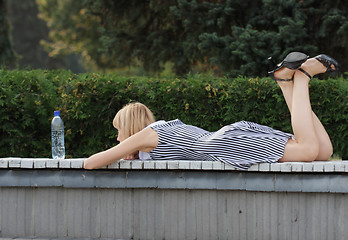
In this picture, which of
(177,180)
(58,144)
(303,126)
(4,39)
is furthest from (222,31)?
(4,39)

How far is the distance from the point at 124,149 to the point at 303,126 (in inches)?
57.7

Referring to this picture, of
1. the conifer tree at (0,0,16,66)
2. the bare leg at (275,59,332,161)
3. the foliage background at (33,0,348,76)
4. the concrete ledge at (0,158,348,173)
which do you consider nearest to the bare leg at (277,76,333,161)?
the bare leg at (275,59,332,161)

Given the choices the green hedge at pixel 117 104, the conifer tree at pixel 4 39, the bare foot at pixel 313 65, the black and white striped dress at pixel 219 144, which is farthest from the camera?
the conifer tree at pixel 4 39

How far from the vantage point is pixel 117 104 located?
545 cm

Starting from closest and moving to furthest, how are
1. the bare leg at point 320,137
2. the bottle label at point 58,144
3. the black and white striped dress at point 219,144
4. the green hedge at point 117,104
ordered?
the black and white striped dress at point 219,144, the bare leg at point 320,137, the bottle label at point 58,144, the green hedge at point 117,104

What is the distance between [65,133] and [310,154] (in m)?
2.80

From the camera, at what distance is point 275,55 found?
796 centimetres

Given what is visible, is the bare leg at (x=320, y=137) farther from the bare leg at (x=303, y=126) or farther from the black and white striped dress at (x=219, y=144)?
the black and white striped dress at (x=219, y=144)

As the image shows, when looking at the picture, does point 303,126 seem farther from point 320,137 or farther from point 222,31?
point 222,31

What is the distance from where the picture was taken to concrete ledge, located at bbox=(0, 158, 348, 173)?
3633 millimetres

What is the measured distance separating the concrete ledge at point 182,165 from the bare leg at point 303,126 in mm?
178

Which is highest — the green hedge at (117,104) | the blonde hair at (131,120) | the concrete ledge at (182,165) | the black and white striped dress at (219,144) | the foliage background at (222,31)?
the foliage background at (222,31)

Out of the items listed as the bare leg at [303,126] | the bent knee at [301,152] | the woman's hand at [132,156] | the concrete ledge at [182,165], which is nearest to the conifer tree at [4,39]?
the concrete ledge at [182,165]

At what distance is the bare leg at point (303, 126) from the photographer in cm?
393
